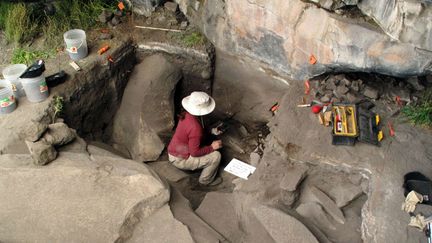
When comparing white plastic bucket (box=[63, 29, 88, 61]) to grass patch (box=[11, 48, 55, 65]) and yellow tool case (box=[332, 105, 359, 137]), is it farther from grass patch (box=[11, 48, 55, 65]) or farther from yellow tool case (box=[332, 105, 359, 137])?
yellow tool case (box=[332, 105, 359, 137])

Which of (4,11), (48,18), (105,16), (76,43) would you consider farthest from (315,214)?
(4,11)

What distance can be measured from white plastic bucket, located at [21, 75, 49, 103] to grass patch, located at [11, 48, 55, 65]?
0.79 m

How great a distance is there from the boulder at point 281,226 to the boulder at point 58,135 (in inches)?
90.3

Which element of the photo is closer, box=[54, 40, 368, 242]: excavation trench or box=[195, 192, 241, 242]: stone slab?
box=[195, 192, 241, 242]: stone slab

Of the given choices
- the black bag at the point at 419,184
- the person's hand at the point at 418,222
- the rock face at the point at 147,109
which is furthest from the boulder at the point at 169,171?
the person's hand at the point at 418,222

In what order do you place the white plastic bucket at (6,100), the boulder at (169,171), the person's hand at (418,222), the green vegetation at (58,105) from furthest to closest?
the boulder at (169,171), the green vegetation at (58,105), the white plastic bucket at (6,100), the person's hand at (418,222)

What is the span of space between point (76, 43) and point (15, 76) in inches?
35.7

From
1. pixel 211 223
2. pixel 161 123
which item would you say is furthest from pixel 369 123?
pixel 161 123

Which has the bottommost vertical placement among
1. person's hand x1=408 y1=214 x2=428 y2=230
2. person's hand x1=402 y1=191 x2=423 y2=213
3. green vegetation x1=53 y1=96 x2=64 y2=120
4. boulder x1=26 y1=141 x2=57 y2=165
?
green vegetation x1=53 y1=96 x2=64 y2=120

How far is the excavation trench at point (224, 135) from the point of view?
15.9ft

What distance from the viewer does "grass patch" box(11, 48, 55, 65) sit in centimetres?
628

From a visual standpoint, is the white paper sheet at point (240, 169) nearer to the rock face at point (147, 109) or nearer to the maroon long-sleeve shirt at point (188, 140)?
the maroon long-sleeve shirt at point (188, 140)

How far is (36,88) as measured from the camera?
18.4 feet

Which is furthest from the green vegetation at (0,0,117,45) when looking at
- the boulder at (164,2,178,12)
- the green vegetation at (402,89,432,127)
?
the green vegetation at (402,89,432,127)
